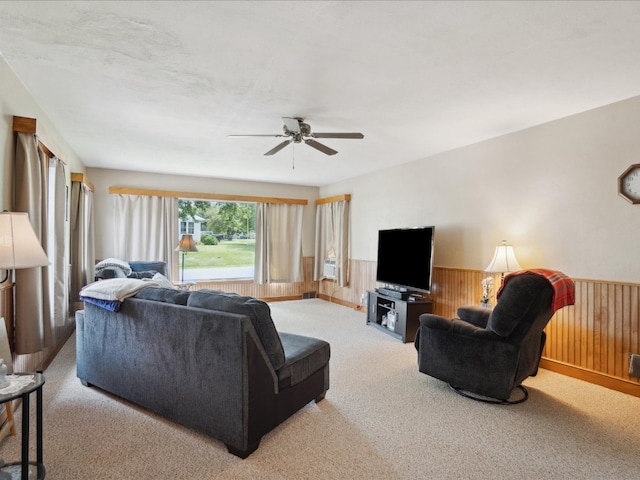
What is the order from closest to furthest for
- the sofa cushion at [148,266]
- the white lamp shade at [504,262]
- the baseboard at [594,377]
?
1. the baseboard at [594,377]
2. the white lamp shade at [504,262]
3. the sofa cushion at [148,266]

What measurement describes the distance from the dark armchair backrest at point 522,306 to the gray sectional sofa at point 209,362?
1.33 m

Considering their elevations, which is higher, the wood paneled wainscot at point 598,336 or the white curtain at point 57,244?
the white curtain at point 57,244

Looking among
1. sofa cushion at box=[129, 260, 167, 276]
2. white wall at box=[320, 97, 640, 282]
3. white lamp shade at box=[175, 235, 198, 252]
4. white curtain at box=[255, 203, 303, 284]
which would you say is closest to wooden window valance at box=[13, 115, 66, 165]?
sofa cushion at box=[129, 260, 167, 276]

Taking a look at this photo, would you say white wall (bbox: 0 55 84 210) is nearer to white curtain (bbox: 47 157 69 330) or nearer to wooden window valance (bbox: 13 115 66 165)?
wooden window valance (bbox: 13 115 66 165)

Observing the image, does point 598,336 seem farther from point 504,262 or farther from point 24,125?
point 24,125

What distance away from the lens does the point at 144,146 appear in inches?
178

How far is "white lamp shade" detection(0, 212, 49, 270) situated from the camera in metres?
1.64

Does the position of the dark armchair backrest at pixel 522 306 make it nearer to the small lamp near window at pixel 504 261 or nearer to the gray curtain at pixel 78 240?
the small lamp near window at pixel 504 261

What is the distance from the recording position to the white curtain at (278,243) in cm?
709

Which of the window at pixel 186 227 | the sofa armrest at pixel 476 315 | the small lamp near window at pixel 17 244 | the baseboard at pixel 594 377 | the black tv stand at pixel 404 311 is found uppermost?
the window at pixel 186 227

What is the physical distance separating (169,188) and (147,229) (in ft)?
2.82

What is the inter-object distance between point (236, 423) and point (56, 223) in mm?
2744

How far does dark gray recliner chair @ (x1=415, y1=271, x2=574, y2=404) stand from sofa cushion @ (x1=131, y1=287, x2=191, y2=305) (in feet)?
6.48

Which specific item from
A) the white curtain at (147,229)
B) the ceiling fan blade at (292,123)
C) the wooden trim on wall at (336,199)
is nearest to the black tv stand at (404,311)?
the wooden trim on wall at (336,199)
